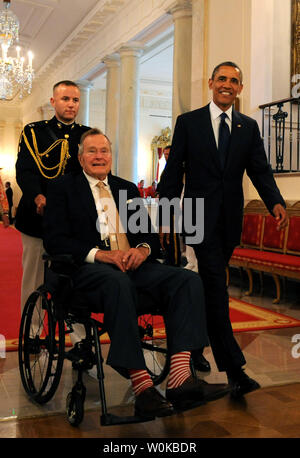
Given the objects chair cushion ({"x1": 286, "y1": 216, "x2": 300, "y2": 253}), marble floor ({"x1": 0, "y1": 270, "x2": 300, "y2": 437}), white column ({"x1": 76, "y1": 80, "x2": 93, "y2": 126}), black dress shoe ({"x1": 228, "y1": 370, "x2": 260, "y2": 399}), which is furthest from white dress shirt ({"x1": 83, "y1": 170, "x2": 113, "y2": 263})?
white column ({"x1": 76, "y1": 80, "x2": 93, "y2": 126})

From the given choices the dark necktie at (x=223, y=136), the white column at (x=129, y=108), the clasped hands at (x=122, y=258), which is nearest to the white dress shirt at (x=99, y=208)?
the clasped hands at (x=122, y=258)

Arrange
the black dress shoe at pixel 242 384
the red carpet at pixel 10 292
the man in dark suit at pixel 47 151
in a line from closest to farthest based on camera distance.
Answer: the black dress shoe at pixel 242 384, the man in dark suit at pixel 47 151, the red carpet at pixel 10 292

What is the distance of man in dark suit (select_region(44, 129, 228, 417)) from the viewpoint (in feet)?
6.61

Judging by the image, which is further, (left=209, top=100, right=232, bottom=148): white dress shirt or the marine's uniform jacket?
the marine's uniform jacket

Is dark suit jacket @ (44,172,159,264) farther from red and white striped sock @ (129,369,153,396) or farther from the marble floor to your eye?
the marble floor

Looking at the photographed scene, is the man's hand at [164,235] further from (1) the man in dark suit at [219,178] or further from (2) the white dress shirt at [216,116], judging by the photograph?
(2) the white dress shirt at [216,116]

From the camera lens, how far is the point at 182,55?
7.95 m

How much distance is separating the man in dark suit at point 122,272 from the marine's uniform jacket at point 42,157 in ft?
1.62

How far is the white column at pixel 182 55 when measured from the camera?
7941 millimetres

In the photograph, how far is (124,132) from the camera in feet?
34.9

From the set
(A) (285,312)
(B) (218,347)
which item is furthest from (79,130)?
(A) (285,312)

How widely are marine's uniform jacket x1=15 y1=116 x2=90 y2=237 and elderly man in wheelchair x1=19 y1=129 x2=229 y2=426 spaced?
1.60 feet

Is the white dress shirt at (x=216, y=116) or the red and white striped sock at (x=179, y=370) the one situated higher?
the white dress shirt at (x=216, y=116)
